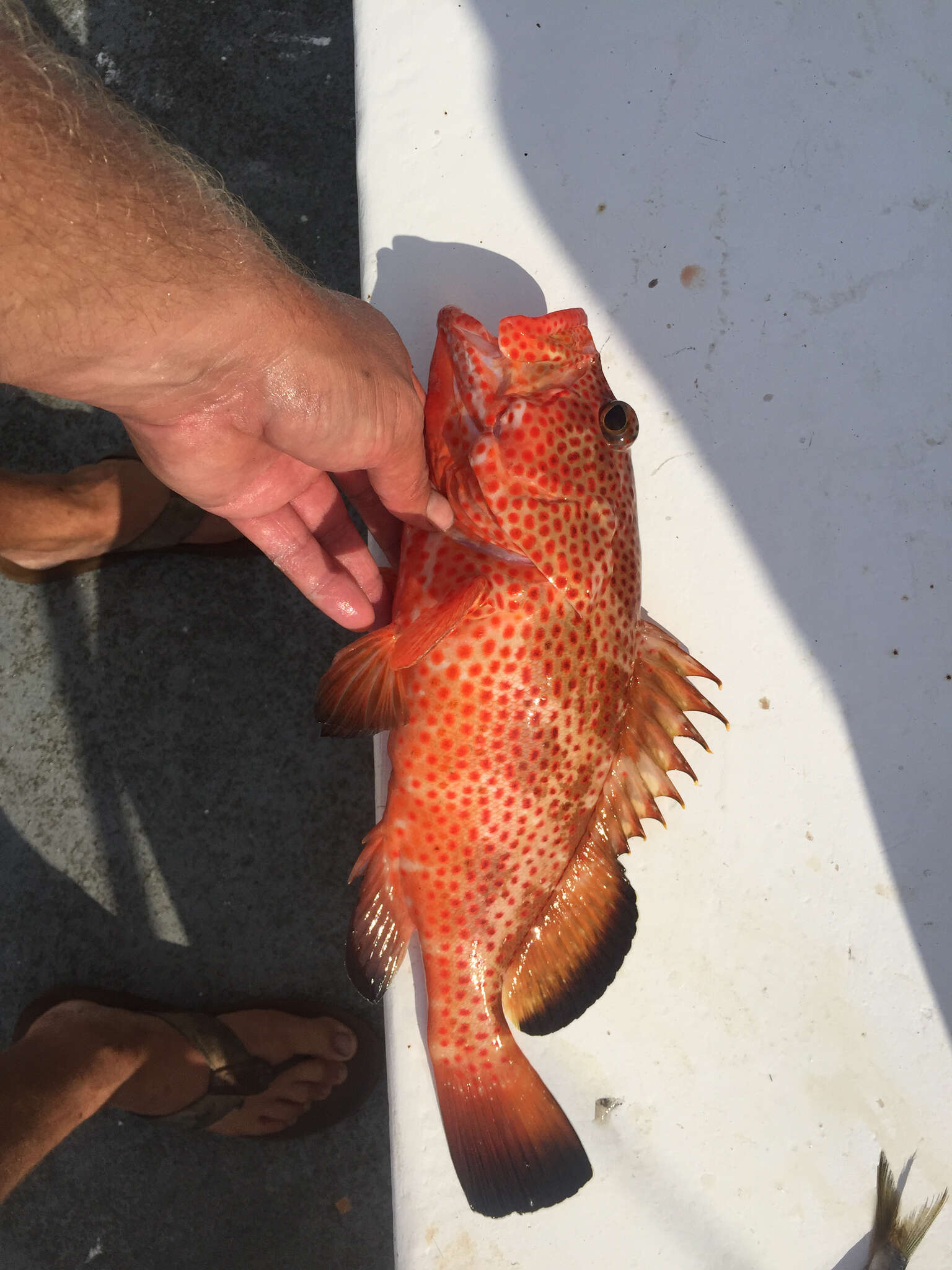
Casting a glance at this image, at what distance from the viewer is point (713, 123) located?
187 centimetres

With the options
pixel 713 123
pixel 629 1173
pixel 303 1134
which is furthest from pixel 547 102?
pixel 303 1134

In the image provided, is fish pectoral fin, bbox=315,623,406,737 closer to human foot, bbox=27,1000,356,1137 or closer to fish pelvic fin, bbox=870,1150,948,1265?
human foot, bbox=27,1000,356,1137

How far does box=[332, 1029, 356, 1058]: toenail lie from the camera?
248 cm

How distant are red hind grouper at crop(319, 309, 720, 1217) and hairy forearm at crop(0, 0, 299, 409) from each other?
0.53 m

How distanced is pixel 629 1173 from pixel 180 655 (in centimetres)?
205

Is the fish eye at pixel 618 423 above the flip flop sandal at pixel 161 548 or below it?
above

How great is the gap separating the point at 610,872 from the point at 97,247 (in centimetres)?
162

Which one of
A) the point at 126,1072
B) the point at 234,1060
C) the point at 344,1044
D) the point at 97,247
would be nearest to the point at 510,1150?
the point at 344,1044

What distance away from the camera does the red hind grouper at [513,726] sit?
1613 mm

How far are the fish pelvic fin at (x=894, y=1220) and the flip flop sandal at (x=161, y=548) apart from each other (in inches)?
100

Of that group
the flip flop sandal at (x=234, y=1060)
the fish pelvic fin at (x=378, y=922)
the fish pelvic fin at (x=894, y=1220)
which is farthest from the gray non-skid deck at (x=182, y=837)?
the fish pelvic fin at (x=894, y=1220)

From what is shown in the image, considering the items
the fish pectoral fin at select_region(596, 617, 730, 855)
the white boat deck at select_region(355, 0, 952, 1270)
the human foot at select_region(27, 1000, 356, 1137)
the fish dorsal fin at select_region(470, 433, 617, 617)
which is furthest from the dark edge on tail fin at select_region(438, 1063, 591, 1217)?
the fish dorsal fin at select_region(470, 433, 617, 617)

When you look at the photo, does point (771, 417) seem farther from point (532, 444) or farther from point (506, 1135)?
point (506, 1135)

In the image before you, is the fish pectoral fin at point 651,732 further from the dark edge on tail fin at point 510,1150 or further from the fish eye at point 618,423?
the dark edge on tail fin at point 510,1150
